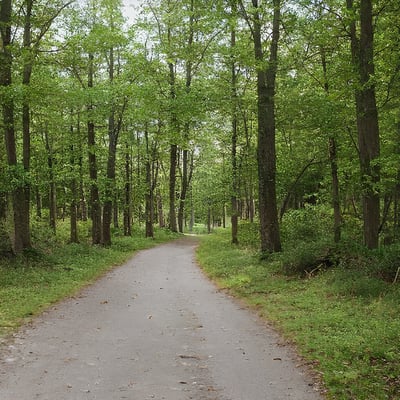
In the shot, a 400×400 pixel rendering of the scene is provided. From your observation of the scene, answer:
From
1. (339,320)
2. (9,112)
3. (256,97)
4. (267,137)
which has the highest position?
(256,97)


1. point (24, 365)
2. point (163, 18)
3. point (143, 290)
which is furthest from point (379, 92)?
point (163, 18)

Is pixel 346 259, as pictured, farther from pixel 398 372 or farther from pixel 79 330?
pixel 79 330

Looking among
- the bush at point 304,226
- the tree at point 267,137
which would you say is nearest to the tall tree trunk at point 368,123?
the tree at point 267,137

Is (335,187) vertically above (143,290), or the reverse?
(335,187)

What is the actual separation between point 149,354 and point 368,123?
28.8 ft

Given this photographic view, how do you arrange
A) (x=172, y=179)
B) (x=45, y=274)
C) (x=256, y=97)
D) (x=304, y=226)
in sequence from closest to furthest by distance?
(x=45, y=274) → (x=256, y=97) → (x=304, y=226) → (x=172, y=179)

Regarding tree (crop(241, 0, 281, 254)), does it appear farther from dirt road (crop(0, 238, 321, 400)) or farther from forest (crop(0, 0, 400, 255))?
dirt road (crop(0, 238, 321, 400))

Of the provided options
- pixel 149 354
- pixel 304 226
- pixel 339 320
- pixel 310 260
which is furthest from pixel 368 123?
pixel 149 354

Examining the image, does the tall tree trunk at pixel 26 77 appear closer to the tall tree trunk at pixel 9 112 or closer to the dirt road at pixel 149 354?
the tall tree trunk at pixel 9 112

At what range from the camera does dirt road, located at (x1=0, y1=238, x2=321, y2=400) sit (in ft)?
17.1

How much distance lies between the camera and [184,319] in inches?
354

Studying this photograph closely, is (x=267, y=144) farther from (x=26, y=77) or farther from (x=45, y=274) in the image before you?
(x=26, y=77)

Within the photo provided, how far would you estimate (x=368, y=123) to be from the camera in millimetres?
11789

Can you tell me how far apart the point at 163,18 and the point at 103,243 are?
1542 cm
